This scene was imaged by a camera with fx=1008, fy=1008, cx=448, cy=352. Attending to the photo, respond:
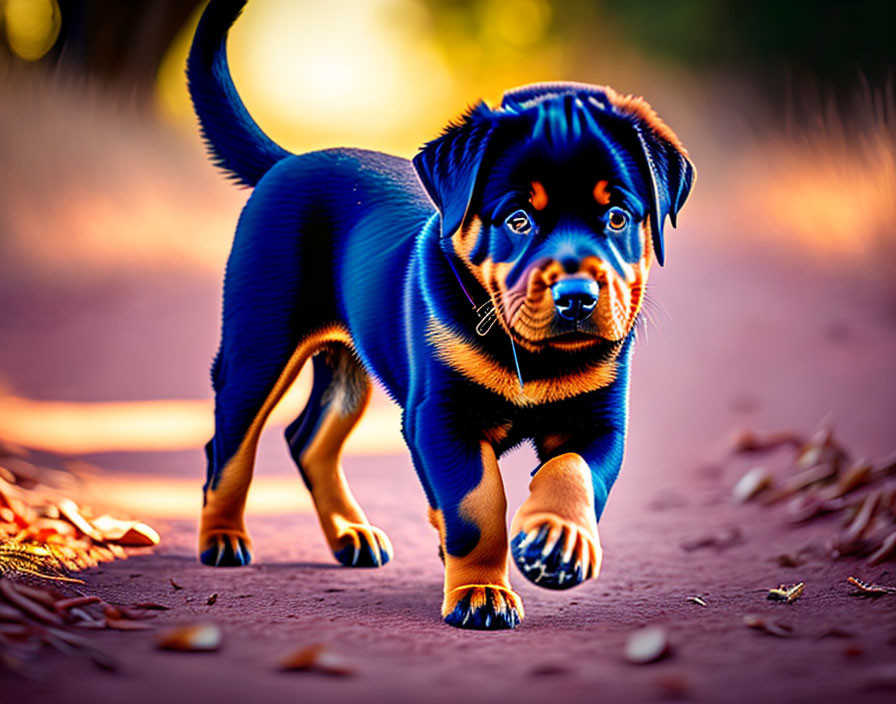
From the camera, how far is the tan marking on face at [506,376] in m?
2.88

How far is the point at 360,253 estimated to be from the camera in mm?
3490

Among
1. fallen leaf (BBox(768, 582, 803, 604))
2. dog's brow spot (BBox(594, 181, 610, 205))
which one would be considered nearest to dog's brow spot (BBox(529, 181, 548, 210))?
dog's brow spot (BBox(594, 181, 610, 205))

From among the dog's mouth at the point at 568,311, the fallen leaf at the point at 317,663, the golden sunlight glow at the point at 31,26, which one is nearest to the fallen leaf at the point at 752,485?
the dog's mouth at the point at 568,311

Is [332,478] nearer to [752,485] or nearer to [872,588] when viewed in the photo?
[872,588]

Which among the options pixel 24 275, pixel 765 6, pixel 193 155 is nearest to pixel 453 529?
pixel 24 275

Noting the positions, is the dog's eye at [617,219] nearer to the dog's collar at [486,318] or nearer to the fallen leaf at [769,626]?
the dog's collar at [486,318]

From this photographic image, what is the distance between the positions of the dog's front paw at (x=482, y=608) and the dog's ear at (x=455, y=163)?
1013mm

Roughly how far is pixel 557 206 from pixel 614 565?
5.95 feet

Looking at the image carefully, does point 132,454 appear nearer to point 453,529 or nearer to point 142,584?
point 142,584

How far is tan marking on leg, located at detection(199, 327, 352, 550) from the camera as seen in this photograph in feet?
12.1

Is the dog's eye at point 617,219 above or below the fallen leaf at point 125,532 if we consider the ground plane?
above

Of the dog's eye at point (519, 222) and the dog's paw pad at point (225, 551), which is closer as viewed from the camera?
the dog's eye at point (519, 222)

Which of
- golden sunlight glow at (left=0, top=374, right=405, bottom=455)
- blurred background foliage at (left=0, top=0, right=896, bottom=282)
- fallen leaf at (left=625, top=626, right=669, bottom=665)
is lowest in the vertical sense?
fallen leaf at (left=625, top=626, right=669, bottom=665)

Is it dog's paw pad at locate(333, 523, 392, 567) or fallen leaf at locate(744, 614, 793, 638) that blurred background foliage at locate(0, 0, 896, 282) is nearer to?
dog's paw pad at locate(333, 523, 392, 567)
